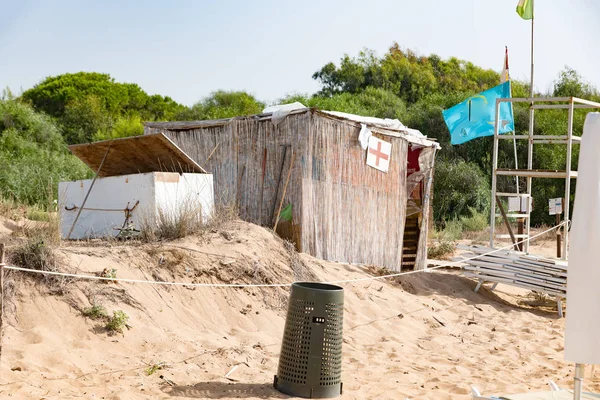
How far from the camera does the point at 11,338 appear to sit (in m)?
6.02

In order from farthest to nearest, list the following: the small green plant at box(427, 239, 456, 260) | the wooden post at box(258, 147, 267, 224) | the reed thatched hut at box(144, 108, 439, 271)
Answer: the small green plant at box(427, 239, 456, 260), the wooden post at box(258, 147, 267, 224), the reed thatched hut at box(144, 108, 439, 271)

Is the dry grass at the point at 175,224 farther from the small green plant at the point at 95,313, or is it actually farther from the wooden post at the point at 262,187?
the small green plant at the point at 95,313

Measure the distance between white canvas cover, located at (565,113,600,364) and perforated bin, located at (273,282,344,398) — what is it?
220 cm

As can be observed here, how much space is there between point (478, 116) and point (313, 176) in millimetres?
4384

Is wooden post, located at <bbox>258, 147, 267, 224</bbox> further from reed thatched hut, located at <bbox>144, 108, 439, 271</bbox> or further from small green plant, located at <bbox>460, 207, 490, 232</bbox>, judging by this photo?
small green plant, located at <bbox>460, 207, 490, 232</bbox>

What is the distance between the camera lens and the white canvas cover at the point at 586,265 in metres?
4.06

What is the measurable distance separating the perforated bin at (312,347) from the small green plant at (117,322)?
1647mm

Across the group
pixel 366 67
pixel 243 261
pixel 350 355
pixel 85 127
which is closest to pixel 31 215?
pixel 243 261

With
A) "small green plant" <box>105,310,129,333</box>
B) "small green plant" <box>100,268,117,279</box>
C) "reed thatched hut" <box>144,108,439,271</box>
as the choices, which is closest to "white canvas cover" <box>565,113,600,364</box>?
"small green plant" <box>105,310,129,333</box>

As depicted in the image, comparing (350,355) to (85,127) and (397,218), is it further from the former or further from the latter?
(85,127)

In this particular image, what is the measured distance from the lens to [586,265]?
4086 millimetres

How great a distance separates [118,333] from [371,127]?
5.76m

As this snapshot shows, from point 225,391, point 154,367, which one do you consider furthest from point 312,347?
point 154,367

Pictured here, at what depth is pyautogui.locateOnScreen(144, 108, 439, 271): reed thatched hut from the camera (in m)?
10.1
